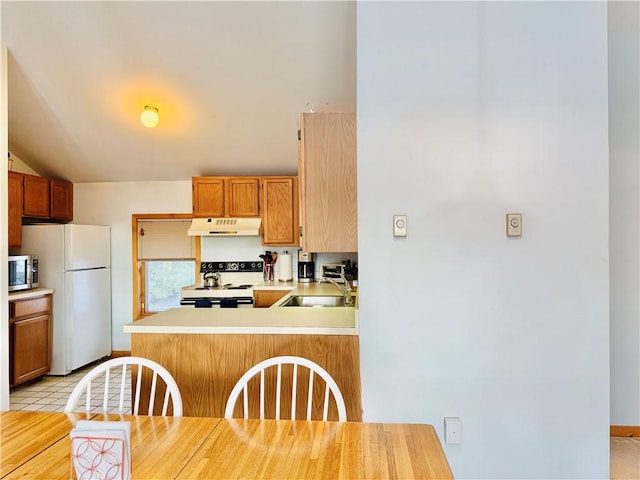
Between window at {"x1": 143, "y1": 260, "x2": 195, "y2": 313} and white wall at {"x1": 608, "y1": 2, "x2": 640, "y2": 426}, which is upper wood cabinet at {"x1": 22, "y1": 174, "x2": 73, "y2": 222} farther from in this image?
white wall at {"x1": 608, "y1": 2, "x2": 640, "y2": 426}

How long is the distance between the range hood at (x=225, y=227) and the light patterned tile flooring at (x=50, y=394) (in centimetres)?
170

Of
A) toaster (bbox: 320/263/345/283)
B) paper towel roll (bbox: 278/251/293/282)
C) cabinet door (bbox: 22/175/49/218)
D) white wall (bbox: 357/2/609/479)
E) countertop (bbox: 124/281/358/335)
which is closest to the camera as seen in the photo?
white wall (bbox: 357/2/609/479)

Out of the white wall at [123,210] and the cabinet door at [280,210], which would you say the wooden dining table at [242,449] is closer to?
the cabinet door at [280,210]

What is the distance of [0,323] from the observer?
2.43 m

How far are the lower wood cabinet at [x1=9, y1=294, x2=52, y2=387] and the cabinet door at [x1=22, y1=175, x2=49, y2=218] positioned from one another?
927 millimetres

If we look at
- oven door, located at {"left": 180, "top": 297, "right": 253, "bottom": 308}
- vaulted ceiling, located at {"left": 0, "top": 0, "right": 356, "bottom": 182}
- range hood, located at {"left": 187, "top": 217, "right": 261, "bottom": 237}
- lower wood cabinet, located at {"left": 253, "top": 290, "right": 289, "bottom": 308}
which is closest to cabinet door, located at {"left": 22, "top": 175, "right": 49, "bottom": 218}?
vaulted ceiling, located at {"left": 0, "top": 0, "right": 356, "bottom": 182}

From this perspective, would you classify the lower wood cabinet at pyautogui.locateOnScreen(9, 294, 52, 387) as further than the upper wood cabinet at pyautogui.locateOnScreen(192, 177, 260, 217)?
No

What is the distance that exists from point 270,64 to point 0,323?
257 centimetres

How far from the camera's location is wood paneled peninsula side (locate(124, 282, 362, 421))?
2004 mm

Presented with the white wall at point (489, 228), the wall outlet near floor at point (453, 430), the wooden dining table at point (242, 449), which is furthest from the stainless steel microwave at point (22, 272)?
the wall outlet near floor at point (453, 430)

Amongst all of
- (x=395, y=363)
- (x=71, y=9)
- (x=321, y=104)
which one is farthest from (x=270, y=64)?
(x=395, y=363)

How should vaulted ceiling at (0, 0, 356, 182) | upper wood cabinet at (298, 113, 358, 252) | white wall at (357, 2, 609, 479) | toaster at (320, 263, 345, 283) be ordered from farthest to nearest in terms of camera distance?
toaster at (320, 263, 345, 283), vaulted ceiling at (0, 0, 356, 182), upper wood cabinet at (298, 113, 358, 252), white wall at (357, 2, 609, 479)

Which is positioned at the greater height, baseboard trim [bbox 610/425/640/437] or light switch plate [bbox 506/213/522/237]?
light switch plate [bbox 506/213/522/237]

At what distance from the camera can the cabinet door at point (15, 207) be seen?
3660mm
